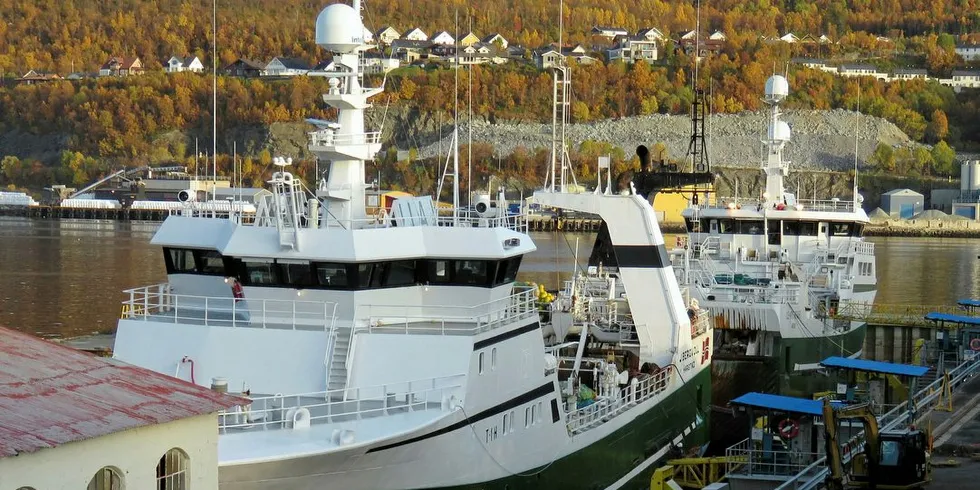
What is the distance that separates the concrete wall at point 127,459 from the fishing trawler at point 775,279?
74.5ft

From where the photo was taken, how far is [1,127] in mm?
197125

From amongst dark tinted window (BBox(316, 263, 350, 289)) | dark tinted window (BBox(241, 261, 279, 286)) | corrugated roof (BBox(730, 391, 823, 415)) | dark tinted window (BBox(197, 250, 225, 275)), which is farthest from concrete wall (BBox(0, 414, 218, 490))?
corrugated roof (BBox(730, 391, 823, 415))

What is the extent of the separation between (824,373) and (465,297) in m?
21.3

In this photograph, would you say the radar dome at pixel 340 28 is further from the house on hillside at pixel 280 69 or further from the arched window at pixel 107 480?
the house on hillside at pixel 280 69

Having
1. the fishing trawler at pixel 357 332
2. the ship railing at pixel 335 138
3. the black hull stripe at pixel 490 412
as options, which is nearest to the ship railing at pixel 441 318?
the fishing trawler at pixel 357 332

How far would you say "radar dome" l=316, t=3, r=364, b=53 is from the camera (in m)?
23.0

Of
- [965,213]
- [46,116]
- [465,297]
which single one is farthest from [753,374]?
[46,116]

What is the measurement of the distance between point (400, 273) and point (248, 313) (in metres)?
2.33

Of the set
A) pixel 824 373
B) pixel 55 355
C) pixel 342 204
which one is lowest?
pixel 824 373

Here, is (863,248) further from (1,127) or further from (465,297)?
(1,127)

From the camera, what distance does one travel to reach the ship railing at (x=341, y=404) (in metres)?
18.7

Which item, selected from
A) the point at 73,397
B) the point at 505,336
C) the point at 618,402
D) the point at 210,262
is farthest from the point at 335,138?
the point at 73,397

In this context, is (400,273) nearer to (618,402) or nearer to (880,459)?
(618,402)

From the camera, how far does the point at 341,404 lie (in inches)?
789
